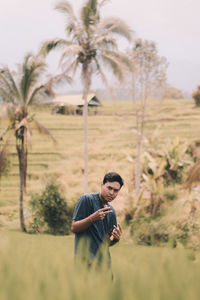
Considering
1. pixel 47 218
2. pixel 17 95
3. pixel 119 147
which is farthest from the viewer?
pixel 119 147

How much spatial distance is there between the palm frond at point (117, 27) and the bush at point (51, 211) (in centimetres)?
719

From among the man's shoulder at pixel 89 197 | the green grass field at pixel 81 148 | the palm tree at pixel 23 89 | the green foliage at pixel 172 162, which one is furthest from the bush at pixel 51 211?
the man's shoulder at pixel 89 197

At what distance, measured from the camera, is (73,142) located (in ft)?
98.4

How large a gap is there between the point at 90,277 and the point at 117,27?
14.9 m

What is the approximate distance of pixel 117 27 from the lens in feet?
47.6

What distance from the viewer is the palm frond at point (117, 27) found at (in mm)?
14422

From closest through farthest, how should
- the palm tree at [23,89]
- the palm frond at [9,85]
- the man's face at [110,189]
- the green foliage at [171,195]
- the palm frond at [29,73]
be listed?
the man's face at [110,189], the palm frond at [9,85], the palm tree at [23,89], the palm frond at [29,73], the green foliage at [171,195]

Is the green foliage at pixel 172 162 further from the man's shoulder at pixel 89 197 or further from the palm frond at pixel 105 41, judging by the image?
the man's shoulder at pixel 89 197

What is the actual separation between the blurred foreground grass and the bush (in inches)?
616

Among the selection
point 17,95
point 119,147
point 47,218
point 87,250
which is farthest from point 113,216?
point 119,147

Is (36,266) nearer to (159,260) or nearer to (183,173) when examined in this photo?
(159,260)

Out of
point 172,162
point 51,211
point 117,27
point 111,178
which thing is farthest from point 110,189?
point 172,162

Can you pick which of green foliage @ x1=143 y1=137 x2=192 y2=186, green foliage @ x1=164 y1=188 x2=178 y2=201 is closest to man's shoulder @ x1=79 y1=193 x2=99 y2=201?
green foliage @ x1=143 y1=137 x2=192 y2=186

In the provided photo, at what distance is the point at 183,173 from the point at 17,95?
28.8ft
